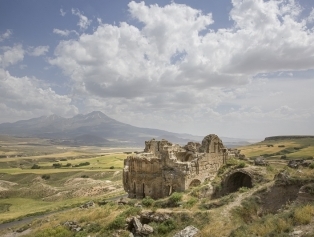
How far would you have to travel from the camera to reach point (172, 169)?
35.4m

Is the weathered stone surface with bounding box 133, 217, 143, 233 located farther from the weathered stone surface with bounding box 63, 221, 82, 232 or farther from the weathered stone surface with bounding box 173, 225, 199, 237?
the weathered stone surface with bounding box 63, 221, 82, 232

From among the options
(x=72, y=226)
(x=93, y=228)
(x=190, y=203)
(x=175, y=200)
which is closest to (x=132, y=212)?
(x=93, y=228)

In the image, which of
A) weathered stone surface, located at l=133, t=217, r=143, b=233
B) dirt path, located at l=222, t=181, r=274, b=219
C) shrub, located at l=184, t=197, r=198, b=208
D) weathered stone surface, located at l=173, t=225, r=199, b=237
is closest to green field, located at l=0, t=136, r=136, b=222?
weathered stone surface, located at l=133, t=217, r=143, b=233

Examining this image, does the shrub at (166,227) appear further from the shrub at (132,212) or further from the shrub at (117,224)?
the shrub at (132,212)

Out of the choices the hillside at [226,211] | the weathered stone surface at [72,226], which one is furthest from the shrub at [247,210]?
the weathered stone surface at [72,226]

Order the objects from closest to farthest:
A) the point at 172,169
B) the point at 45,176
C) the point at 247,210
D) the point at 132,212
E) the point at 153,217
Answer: the point at 247,210 → the point at 153,217 → the point at 132,212 → the point at 172,169 → the point at 45,176

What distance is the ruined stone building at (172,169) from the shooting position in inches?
1362

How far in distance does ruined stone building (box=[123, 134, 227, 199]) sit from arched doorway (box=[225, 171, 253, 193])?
354cm

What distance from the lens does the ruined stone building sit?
34.6 metres

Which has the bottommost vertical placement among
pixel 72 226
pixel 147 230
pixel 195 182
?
pixel 72 226

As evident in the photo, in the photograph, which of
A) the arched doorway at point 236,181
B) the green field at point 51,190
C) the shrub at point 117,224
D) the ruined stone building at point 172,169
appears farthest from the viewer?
the green field at point 51,190

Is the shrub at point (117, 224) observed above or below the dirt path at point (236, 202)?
below

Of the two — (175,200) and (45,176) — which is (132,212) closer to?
(175,200)

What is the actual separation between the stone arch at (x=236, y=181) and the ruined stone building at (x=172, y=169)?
3561 millimetres
